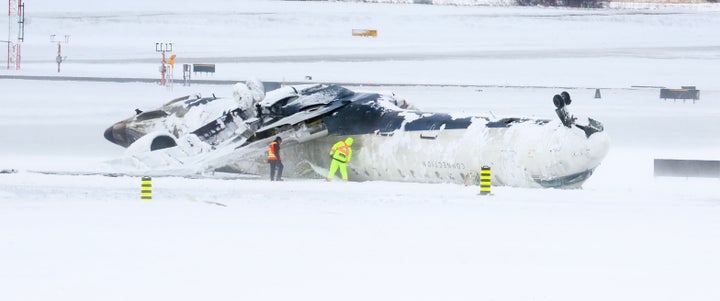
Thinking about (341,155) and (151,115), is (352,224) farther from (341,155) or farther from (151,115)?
(151,115)

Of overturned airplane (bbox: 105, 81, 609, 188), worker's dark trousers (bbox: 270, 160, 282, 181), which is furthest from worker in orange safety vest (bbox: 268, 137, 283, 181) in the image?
overturned airplane (bbox: 105, 81, 609, 188)

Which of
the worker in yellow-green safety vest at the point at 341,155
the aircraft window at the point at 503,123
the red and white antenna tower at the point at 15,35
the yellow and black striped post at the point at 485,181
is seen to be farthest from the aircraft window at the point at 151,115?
the red and white antenna tower at the point at 15,35

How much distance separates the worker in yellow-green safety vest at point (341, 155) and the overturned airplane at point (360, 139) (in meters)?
0.24

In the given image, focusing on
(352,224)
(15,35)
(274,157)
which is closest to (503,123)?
(274,157)

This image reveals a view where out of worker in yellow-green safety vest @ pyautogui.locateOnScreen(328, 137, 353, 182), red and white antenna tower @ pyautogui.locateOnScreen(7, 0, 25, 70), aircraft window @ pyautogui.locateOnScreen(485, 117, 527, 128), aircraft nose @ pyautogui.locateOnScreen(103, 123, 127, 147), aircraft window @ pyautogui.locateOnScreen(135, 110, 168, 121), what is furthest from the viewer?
red and white antenna tower @ pyautogui.locateOnScreen(7, 0, 25, 70)

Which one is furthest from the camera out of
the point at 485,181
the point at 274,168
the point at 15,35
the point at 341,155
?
→ the point at 15,35

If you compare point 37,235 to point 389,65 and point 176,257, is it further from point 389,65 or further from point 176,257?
point 389,65

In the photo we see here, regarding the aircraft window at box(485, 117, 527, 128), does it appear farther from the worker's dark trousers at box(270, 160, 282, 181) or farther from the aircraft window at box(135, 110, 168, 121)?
the aircraft window at box(135, 110, 168, 121)

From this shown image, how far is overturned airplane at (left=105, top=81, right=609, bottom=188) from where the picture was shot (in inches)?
1164

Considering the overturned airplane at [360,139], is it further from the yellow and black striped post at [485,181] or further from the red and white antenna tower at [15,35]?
the red and white antenna tower at [15,35]

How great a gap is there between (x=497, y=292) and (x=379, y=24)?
98907mm

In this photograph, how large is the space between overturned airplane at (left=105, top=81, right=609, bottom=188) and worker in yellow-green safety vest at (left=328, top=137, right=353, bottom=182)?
→ 24cm

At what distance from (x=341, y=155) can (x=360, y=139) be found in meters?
0.68

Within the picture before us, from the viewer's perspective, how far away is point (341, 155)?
33219 mm
